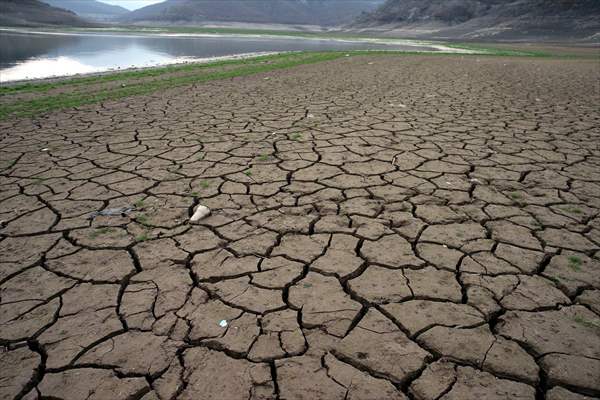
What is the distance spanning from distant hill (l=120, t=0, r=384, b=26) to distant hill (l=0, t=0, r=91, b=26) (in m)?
44.3

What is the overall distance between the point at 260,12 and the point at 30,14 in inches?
3410

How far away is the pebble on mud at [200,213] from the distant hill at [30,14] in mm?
64848

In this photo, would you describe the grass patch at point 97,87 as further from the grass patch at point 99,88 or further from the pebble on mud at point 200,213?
the pebble on mud at point 200,213

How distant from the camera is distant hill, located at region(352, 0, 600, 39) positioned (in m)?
37.0

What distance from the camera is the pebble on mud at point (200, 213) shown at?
2445 millimetres

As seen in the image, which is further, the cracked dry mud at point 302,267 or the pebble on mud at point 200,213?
the pebble on mud at point 200,213

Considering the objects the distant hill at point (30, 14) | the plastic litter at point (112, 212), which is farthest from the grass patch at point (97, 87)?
the distant hill at point (30, 14)

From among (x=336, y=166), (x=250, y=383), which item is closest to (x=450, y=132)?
(x=336, y=166)

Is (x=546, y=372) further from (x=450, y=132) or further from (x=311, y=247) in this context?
(x=450, y=132)

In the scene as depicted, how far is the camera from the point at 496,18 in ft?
156

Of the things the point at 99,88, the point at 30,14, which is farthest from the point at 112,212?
the point at 30,14

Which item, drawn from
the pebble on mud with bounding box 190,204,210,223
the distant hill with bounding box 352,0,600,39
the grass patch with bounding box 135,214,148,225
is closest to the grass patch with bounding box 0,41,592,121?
the grass patch with bounding box 135,214,148,225

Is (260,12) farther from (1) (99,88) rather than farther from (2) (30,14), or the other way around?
(1) (99,88)

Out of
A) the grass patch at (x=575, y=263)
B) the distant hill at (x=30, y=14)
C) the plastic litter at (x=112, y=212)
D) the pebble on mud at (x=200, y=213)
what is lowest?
the plastic litter at (x=112, y=212)
